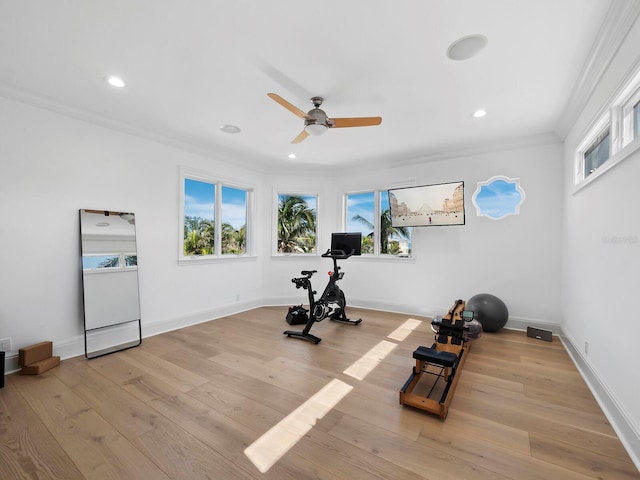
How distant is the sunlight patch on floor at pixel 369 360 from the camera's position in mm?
2918

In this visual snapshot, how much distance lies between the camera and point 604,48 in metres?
2.19

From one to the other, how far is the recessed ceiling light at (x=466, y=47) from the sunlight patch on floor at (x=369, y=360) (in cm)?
298

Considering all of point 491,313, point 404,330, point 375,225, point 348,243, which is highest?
point 375,225

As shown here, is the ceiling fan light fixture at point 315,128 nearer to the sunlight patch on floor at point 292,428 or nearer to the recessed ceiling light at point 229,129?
the recessed ceiling light at point 229,129

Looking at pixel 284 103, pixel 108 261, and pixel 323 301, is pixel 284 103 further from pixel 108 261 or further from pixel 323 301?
pixel 108 261

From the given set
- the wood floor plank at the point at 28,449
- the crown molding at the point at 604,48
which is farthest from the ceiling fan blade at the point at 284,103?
the wood floor plank at the point at 28,449

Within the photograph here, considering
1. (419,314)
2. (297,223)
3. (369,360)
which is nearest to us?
(369,360)

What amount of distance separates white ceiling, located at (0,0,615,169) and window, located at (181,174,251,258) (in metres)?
1.19

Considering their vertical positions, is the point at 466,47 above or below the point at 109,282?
above

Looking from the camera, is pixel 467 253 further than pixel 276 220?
No

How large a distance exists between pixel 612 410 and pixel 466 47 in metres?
2.95

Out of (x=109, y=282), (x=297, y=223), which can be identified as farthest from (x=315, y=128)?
(x=297, y=223)

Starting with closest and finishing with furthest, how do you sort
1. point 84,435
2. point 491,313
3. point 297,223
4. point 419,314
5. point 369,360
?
point 84,435 → point 369,360 → point 491,313 → point 419,314 → point 297,223

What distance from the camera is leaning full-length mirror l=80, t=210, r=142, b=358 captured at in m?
3.39
